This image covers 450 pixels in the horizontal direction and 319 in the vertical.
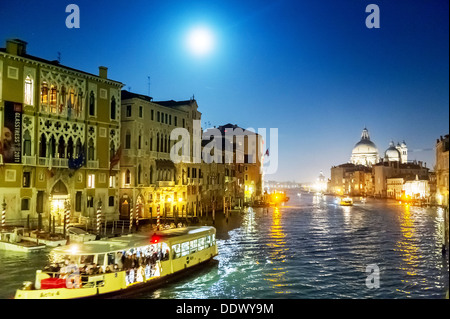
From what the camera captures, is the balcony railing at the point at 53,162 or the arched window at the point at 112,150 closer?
the balcony railing at the point at 53,162

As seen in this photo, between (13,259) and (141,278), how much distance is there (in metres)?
8.30

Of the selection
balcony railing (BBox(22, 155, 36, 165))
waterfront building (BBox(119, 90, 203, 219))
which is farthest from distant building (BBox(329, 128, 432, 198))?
balcony railing (BBox(22, 155, 36, 165))

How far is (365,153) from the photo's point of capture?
17312 centimetres

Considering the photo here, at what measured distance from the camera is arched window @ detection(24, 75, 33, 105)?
28031 millimetres

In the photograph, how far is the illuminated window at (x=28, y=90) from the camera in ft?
92.0

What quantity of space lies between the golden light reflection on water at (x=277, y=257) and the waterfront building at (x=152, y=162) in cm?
848

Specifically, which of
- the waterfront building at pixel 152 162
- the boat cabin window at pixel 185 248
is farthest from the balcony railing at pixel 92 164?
the boat cabin window at pixel 185 248

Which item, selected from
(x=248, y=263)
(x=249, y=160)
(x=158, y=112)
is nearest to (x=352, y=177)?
(x=249, y=160)

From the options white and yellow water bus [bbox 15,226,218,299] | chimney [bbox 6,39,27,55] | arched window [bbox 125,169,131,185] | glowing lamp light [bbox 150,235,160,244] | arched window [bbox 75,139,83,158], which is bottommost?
white and yellow water bus [bbox 15,226,218,299]

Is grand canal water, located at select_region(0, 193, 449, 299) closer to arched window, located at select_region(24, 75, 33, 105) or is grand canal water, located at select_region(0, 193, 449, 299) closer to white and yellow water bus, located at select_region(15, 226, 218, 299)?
white and yellow water bus, located at select_region(15, 226, 218, 299)

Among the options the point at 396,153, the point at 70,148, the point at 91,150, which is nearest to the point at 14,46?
the point at 70,148

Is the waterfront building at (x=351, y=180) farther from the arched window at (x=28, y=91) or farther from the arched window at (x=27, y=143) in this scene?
the arched window at (x=28, y=91)

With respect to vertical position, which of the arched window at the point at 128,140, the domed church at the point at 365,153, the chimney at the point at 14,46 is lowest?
the arched window at the point at 128,140

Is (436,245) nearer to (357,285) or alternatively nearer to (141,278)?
(357,285)
